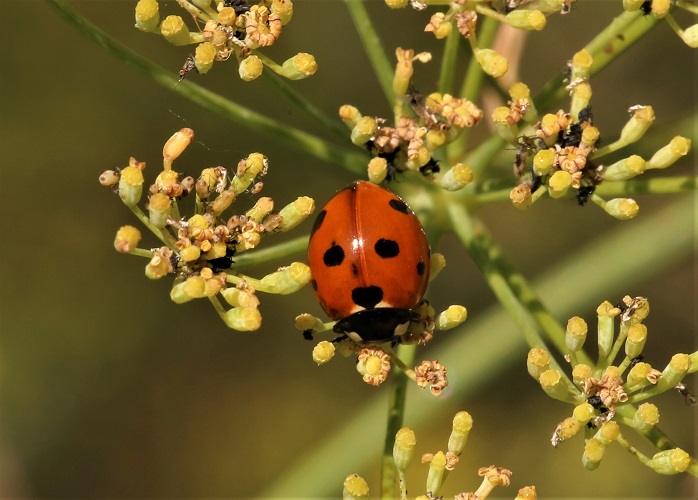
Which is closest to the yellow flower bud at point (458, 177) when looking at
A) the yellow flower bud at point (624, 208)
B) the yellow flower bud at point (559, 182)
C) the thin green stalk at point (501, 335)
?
the yellow flower bud at point (559, 182)

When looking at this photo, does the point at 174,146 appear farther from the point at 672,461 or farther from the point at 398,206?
the point at 672,461

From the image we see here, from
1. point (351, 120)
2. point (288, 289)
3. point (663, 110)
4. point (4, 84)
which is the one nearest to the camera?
point (288, 289)

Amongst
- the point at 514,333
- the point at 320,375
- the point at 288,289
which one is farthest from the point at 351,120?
the point at 320,375

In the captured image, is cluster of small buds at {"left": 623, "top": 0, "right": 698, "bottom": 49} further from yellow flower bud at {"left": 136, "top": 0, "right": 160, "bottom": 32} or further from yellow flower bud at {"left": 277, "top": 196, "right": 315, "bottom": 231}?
yellow flower bud at {"left": 136, "top": 0, "right": 160, "bottom": 32}

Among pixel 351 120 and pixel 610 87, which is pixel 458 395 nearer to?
pixel 351 120

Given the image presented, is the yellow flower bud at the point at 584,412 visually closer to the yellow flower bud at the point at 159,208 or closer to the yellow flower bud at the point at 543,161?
the yellow flower bud at the point at 543,161

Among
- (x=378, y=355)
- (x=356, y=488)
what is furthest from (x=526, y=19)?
(x=356, y=488)

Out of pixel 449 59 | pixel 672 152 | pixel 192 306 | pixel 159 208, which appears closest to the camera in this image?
pixel 159 208
